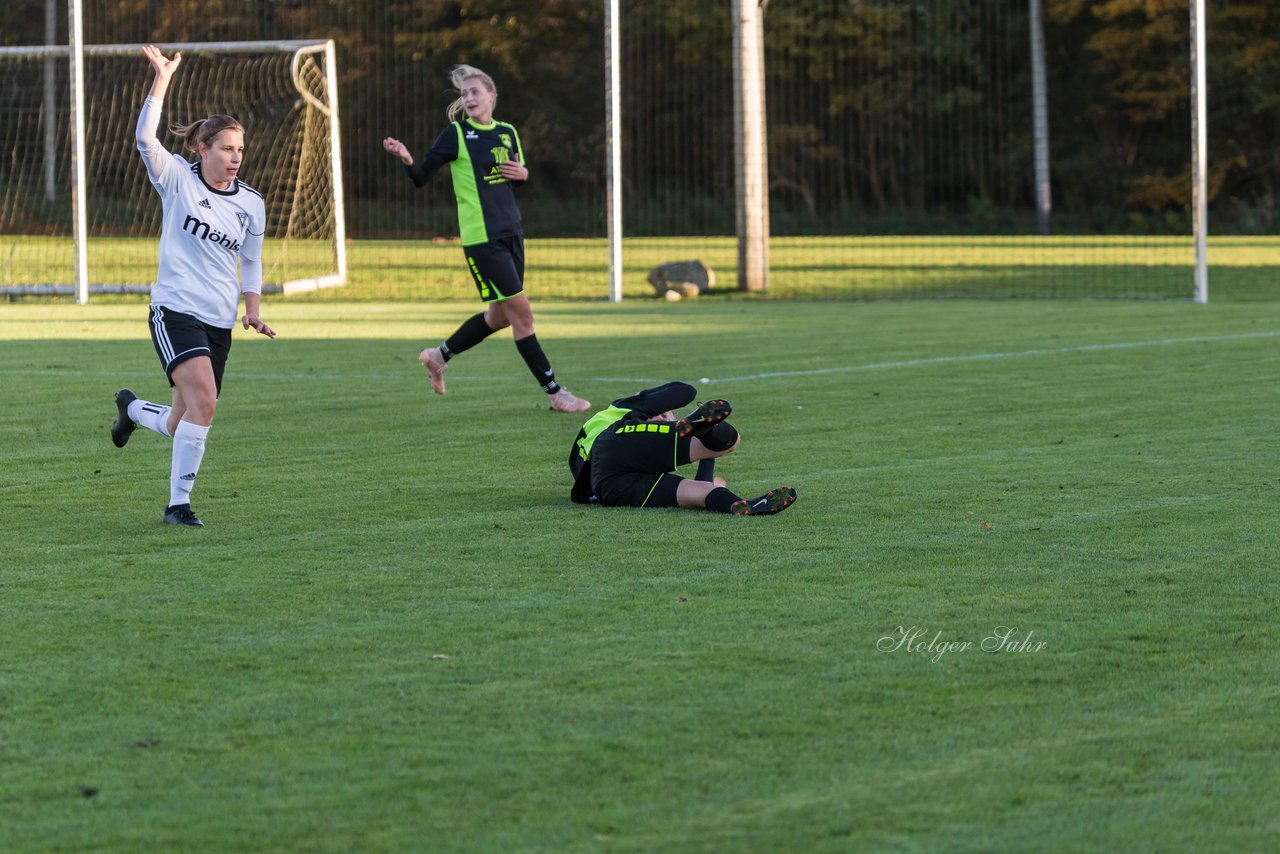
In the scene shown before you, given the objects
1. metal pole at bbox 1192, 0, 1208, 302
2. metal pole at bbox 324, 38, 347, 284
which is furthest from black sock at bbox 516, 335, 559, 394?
metal pole at bbox 324, 38, 347, 284

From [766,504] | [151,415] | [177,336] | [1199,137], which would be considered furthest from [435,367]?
[1199,137]

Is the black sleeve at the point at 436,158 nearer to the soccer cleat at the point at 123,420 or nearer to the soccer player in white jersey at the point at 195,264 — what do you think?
the soccer cleat at the point at 123,420

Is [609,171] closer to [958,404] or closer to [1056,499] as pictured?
[958,404]

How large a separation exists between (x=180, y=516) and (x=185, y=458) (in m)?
0.24

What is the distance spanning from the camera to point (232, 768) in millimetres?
4402

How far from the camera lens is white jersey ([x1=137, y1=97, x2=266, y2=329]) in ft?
26.7

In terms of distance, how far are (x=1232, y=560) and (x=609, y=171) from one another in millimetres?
18325

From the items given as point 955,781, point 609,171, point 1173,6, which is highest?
point 1173,6

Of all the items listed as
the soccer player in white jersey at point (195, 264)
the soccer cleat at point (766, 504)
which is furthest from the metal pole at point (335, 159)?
the soccer cleat at point (766, 504)

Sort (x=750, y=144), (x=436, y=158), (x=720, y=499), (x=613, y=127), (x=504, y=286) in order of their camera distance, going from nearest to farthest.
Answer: (x=720, y=499) → (x=436, y=158) → (x=504, y=286) → (x=613, y=127) → (x=750, y=144)

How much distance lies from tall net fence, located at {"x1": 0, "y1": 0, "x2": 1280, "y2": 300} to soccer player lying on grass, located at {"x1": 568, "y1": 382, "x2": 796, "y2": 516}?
21222 millimetres

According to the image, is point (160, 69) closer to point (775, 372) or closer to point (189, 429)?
point (189, 429)

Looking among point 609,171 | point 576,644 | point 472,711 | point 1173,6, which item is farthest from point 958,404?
point 1173,6

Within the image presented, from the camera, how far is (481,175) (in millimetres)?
12891
